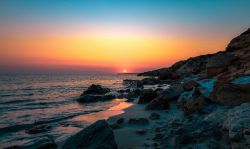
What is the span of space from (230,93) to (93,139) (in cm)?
566

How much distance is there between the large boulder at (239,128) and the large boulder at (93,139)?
323 cm

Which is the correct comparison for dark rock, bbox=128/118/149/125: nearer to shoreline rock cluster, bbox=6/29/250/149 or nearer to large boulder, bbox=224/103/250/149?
shoreline rock cluster, bbox=6/29/250/149

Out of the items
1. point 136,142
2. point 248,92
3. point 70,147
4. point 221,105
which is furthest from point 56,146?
point 248,92

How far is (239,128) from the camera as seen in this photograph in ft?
17.7

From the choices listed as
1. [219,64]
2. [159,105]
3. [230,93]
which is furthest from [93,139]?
[219,64]

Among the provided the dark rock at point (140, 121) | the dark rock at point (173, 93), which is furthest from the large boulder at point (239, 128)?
the dark rock at point (173, 93)

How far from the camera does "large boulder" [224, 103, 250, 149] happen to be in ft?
16.6

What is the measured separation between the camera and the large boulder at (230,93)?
28.5 ft

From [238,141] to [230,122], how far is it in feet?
2.70

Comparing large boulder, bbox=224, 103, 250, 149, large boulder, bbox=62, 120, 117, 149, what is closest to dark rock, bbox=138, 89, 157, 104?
large boulder, bbox=62, 120, 117, 149

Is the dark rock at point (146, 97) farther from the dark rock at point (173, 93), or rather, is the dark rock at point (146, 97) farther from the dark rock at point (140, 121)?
the dark rock at point (140, 121)

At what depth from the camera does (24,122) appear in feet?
43.9

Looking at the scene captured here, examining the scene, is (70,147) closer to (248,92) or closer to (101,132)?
(101,132)

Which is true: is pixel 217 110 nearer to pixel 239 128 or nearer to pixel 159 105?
pixel 239 128
